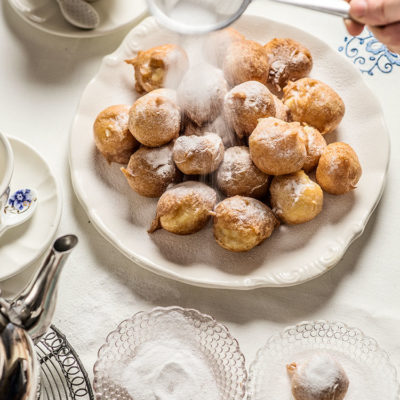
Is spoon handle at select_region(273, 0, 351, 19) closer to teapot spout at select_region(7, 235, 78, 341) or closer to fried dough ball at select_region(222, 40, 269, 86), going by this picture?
fried dough ball at select_region(222, 40, 269, 86)

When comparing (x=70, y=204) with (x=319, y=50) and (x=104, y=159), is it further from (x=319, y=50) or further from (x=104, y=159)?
(x=319, y=50)

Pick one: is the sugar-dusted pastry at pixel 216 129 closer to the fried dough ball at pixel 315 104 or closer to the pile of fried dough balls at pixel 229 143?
the pile of fried dough balls at pixel 229 143

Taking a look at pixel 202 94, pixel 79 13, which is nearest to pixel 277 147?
pixel 202 94

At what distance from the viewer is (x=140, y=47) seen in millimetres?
1428

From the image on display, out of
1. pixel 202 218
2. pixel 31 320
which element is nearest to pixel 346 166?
pixel 202 218

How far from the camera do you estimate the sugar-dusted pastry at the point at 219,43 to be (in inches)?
53.3

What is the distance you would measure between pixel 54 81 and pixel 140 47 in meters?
0.24

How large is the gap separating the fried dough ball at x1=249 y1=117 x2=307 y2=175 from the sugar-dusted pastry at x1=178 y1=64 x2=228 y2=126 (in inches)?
4.5

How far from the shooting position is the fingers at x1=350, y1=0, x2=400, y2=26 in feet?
3.37

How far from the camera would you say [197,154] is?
1205 mm

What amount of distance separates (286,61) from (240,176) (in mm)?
327

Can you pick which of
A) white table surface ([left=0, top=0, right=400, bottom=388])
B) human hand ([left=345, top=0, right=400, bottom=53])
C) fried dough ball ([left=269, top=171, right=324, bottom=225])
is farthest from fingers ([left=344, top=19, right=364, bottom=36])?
white table surface ([left=0, top=0, right=400, bottom=388])

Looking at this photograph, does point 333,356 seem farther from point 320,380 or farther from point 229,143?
point 229,143

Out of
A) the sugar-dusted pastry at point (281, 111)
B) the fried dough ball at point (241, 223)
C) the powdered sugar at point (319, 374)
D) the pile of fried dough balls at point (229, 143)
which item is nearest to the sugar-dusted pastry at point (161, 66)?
the pile of fried dough balls at point (229, 143)
